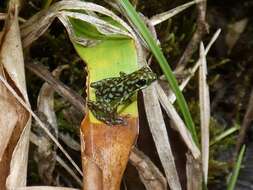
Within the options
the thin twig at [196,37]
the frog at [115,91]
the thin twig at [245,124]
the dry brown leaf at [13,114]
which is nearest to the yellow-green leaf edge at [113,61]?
the frog at [115,91]

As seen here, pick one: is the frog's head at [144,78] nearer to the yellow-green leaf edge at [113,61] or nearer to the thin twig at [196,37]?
the yellow-green leaf edge at [113,61]

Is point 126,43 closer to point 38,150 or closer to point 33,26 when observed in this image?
point 33,26

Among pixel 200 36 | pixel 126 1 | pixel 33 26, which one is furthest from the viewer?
pixel 200 36

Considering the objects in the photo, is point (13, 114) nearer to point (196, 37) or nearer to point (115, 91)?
point (115, 91)

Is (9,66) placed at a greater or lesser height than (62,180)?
greater

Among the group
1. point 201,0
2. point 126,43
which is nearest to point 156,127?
point 126,43

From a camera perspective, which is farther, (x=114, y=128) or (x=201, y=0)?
(x=201, y=0)
